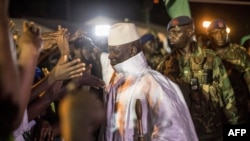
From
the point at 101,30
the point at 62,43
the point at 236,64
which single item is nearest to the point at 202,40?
the point at 236,64

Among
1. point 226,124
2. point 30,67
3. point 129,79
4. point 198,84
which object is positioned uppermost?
point 30,67

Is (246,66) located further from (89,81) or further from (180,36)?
(89,81)

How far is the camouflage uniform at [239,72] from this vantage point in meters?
7.64

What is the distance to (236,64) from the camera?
303 inches

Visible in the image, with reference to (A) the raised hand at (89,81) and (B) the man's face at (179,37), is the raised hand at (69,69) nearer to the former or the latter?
(A) the raised hand at (89,81)

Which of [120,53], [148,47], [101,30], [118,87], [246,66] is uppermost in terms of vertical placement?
[120,53]

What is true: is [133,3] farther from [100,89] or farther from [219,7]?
[100,89]

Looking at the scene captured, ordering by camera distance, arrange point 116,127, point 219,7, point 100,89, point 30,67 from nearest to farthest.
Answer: point 30,67
point 116,127
point 100,89
point 219,7

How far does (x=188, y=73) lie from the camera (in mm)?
6379

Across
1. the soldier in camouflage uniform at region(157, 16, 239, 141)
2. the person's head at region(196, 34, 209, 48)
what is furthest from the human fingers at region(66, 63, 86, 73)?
the person's head at region(196, 34, 209, 48)

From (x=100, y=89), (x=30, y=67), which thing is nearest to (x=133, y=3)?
(x=100, y=89)

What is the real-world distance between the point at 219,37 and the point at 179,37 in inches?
62.7

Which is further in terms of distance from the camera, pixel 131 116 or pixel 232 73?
pixel 232 73

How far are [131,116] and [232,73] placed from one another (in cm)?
413
